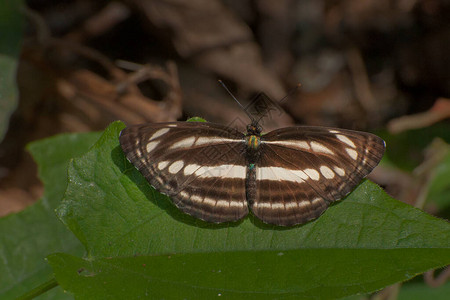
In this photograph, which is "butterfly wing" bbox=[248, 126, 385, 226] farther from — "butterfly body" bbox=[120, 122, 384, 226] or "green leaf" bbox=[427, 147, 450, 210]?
"green leaf" bbox=[427, 147, 450, 210]

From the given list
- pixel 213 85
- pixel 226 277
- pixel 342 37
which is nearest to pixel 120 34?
pixel 213 85

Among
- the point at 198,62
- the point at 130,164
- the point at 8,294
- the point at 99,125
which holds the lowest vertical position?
the point at 8,294

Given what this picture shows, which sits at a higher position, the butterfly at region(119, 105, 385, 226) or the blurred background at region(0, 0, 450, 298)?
the blurred background at region(0, 0, 450, 298)

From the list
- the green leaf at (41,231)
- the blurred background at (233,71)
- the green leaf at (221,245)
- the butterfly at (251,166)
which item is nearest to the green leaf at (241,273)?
the green leaf at (221,245)

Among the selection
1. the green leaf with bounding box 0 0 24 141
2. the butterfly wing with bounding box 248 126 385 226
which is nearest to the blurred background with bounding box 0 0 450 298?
the green leaf with bounding box 0 0 24 141

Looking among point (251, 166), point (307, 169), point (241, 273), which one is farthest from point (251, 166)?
point (241, 273)

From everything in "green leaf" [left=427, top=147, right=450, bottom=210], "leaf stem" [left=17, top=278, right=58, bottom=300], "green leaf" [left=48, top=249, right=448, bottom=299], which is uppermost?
"green leaf" [left=427, top=147, right=450, bottom=210]

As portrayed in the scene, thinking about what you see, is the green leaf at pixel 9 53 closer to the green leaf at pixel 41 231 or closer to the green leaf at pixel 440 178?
the green leaf at pixel 41 231

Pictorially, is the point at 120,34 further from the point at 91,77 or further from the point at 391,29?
the point at 391,29
